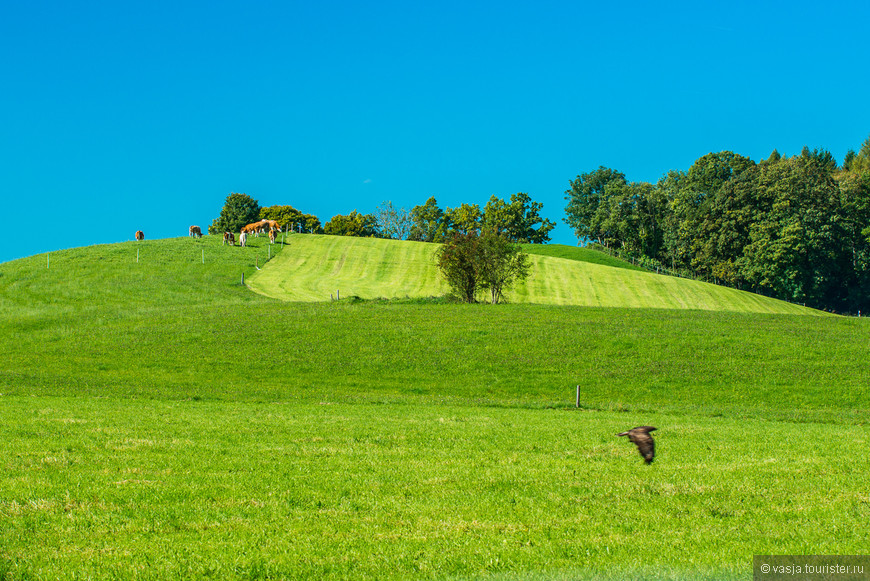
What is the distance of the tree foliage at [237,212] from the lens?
481 feet

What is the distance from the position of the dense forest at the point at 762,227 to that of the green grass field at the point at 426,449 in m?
45.3

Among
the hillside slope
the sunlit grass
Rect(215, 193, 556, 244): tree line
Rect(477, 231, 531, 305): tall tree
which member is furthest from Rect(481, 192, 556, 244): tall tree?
the sunlit grass

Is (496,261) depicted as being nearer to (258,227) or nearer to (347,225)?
(258,227)

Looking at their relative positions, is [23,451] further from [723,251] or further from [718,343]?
[723,251]

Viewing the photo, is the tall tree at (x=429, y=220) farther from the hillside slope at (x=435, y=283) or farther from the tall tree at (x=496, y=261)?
the tall tree at (x=496, y=261)

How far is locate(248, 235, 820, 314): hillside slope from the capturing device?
71.1 meters

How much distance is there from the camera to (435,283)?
79125mm

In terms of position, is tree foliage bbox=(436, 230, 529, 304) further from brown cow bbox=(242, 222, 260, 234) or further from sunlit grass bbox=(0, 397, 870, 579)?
brown cow bbox=(242, 222, 260, 234)

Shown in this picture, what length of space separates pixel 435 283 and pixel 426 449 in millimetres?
64011

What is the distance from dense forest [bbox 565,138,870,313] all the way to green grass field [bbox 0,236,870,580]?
4531 cm

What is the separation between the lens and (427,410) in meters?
25.4

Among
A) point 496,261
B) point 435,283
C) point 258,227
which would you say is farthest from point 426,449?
point 258,227

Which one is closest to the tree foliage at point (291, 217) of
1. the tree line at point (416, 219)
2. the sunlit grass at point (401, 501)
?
the tree line at point (416, 219)

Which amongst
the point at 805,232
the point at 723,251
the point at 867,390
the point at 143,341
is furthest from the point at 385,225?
the point at 867,390
